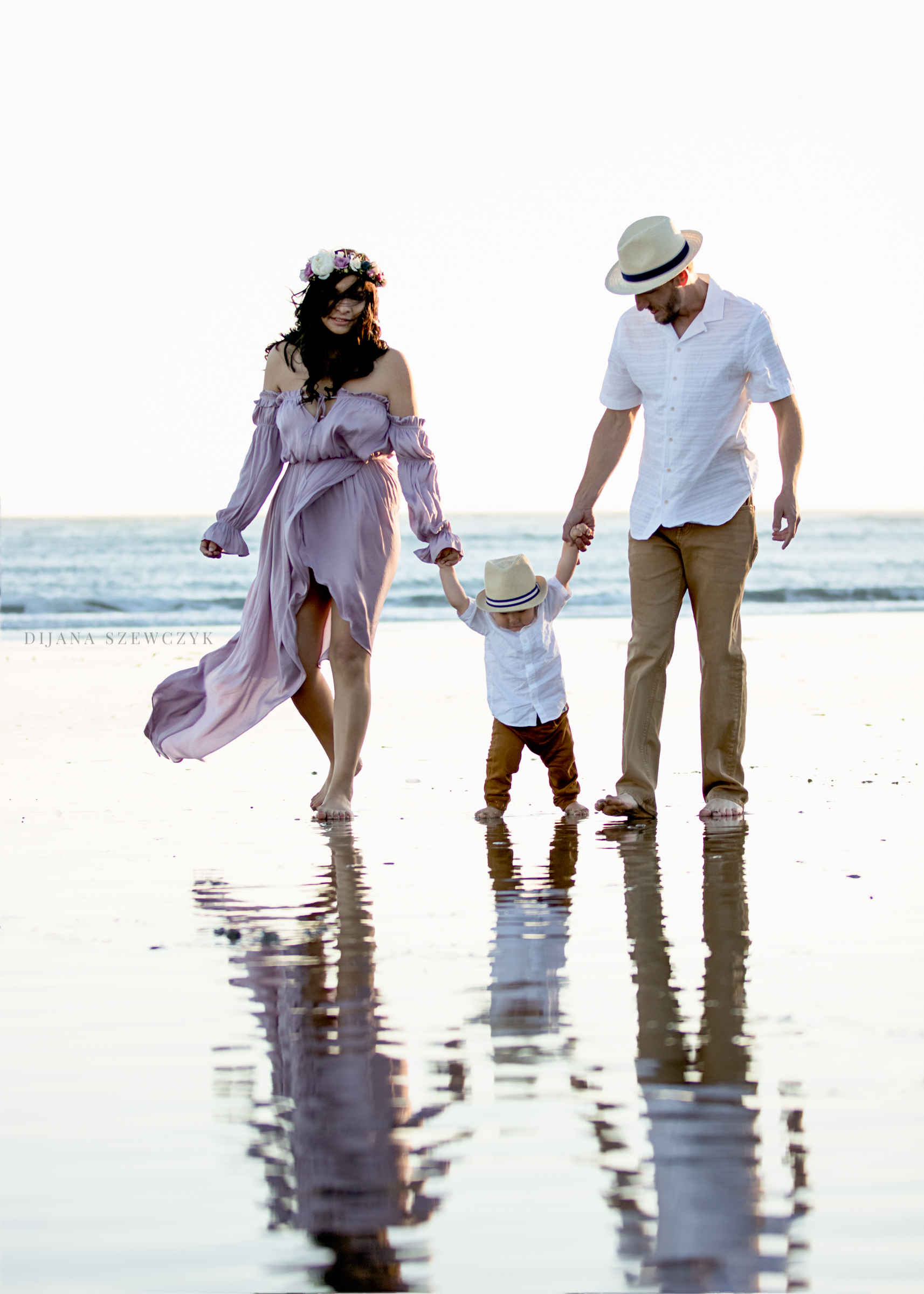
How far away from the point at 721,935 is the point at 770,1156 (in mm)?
1220

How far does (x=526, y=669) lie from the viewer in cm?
524

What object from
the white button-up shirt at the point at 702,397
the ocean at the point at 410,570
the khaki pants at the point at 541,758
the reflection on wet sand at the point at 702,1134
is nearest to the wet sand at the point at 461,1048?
the reflection on wet sand at the point at 702,1134

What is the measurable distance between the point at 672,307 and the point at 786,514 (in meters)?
0.71

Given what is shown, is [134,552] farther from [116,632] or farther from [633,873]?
[633,873]

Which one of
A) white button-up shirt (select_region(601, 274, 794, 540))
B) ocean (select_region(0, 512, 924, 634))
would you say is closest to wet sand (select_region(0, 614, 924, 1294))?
white button-up shirt (select_region(601, 274, 794, 540))

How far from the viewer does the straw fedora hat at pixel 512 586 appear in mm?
5180

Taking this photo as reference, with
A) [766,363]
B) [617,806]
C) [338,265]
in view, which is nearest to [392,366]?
[338,265]

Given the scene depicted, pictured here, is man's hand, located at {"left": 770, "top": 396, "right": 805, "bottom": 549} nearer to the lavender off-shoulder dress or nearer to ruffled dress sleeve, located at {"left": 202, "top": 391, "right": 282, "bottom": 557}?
the lavender off-shoulder dress

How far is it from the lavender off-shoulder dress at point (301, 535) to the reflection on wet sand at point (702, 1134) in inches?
88.2

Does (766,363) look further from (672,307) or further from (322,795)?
(322,795)

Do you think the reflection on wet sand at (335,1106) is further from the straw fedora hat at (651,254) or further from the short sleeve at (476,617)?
the straw fedora hat at (651,254)

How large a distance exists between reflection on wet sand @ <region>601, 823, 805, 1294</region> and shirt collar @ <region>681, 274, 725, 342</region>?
2.08m

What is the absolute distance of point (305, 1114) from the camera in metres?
2.24

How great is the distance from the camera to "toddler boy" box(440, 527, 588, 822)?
5.17m
